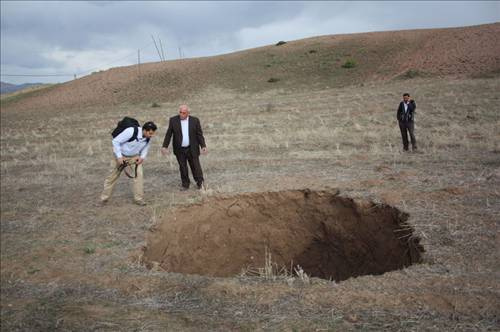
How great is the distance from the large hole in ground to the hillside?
21324 millimetres

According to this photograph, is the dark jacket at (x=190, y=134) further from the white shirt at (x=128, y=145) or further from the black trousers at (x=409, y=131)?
the black trousers at (x=409, y=131)

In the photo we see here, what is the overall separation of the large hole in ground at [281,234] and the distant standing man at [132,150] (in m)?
0.97

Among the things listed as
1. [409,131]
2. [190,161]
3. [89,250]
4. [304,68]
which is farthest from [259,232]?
[304,68]

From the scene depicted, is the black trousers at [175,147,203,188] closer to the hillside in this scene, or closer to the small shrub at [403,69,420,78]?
the hillside

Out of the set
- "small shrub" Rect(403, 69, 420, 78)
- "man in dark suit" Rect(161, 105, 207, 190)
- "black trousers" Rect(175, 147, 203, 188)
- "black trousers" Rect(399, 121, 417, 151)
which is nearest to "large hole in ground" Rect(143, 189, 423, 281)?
"black trousers" Rect(175, 147, 203, 188)

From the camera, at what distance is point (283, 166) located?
9867mm

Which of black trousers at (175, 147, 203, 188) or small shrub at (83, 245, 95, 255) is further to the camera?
black trousers at (175, 147, 203, 188)

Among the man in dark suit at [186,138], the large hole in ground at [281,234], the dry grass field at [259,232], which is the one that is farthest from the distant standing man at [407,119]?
the man in dark suit at [186,138]

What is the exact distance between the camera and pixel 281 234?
7445 millimetres

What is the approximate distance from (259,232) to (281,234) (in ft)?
1.25

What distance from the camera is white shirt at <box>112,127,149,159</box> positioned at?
23.1 ft

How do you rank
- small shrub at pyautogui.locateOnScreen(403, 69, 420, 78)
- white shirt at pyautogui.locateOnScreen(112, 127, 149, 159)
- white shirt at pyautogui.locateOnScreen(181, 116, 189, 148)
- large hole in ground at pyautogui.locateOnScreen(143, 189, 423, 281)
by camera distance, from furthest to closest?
small shrub at pyautogui.locateOnScreen(403, 69, 420, 78) → white shirt at pyautogui.locateOnScreen(181, 116, 189, 148) → white shirt at pyautogui.locateOnScreen(112, 127, 149, 159) → large hole in ground at pyautogui.locateOnScreen(143, 189, 423, 281)

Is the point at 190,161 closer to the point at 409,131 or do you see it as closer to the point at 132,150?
the point at 132,150

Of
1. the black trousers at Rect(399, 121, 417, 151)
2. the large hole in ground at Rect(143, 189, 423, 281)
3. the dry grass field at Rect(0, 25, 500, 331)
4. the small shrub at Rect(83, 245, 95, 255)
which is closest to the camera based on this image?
the dry grass field at Rect(0, 25, 500, 331)
